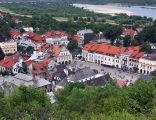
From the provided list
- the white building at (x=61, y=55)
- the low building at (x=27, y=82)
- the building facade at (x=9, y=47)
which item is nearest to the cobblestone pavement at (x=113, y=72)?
the white building at (x=61, y=55)

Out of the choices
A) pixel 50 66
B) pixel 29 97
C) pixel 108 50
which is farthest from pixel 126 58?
pixel 29 97

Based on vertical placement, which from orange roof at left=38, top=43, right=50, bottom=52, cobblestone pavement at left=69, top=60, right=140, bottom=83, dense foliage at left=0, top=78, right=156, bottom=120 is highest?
dense foliage at left=0, top=78, right=156, bottom=120

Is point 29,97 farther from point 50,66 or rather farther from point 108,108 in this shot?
point 50,66

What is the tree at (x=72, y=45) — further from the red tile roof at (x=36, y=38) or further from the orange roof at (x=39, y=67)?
the orange roof at (x=39, y=67)

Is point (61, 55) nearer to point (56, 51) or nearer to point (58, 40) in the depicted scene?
point (56, 51)

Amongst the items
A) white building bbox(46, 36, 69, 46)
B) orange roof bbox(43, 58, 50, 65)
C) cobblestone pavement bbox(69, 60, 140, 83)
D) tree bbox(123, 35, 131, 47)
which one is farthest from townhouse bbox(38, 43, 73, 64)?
tree bbox(123, 35, 131, 47)

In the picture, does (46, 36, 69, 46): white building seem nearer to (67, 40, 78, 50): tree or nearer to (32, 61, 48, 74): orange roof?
(67, 40, 78, 50): tree

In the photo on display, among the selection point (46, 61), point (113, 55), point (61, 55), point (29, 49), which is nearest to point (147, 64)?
point (113, 55)
